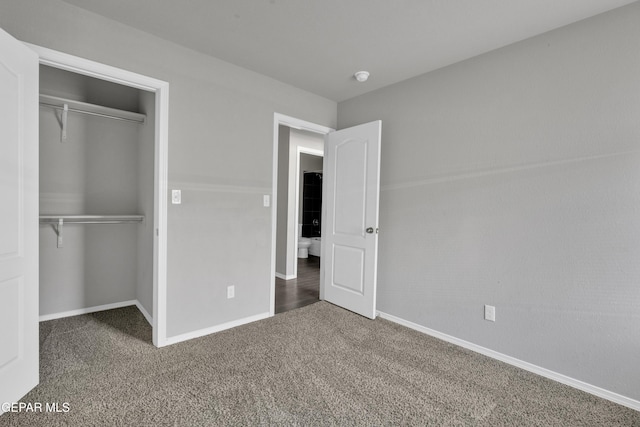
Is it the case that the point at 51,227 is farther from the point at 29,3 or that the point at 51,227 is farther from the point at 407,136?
the point at 407,136

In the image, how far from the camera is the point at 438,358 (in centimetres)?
239

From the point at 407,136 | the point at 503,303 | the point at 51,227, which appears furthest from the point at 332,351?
the point at 51,227

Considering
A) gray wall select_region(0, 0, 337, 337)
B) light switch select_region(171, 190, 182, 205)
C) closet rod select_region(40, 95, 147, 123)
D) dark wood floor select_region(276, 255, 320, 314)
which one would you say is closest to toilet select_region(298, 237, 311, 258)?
dark wood floor select_region(276, 255, 320, 314)

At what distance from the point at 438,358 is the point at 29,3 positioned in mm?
3666

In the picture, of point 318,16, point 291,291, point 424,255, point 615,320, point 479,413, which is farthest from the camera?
point 291,291

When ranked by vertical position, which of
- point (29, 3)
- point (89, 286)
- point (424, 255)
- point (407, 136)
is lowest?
point (89, 286)

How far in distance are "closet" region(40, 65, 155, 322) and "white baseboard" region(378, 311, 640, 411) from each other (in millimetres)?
2659

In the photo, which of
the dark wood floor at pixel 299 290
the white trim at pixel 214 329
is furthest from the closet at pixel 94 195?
the dark wood floor at pixel 299 290

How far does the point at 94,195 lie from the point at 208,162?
1441mm

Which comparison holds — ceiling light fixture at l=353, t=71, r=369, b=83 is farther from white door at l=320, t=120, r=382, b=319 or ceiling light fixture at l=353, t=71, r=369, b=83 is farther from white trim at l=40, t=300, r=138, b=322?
white trim at l=40, t=300, r=138, b=322

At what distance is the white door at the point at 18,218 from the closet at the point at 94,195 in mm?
1067

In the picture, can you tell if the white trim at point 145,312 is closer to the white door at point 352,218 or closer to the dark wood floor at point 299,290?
the dark wood floor at point 299,290

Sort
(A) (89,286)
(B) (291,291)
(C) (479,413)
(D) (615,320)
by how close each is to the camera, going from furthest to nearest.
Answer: (B) (291,291)
(A) (89,286)
(D) (615,320)
(C) (479,413)

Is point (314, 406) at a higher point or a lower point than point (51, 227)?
lower
